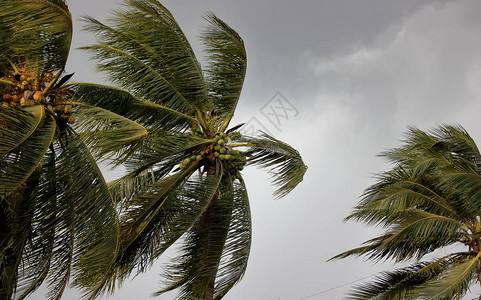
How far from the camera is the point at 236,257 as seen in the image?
1036 cm

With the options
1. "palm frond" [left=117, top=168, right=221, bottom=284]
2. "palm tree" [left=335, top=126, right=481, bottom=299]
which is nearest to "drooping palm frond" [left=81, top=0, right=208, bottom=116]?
"palm frond" [left=117, top=168, right=221, bottom=284]

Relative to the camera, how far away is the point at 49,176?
802cm

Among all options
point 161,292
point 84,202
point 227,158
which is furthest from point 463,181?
point 84,202

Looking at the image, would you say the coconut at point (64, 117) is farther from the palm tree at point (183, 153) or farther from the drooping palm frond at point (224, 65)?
the drooping palm frond at point (224, 65)

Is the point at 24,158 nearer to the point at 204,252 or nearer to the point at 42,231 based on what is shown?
the point at 42,231

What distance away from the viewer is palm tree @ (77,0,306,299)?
9.75m

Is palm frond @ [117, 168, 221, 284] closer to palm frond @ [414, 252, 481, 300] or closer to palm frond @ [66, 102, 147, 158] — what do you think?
palm frond @ [66, 102, 147, 158]

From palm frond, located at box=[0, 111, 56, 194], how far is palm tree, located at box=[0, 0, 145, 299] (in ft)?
0.05

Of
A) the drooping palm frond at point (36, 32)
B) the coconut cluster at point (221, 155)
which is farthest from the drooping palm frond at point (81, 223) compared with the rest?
the coconut cluster at point (221, 155)

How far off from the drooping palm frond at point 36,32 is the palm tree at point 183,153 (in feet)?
3.75


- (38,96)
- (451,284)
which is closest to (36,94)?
(38,96)

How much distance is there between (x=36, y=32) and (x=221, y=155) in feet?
13.4

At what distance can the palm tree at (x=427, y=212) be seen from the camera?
1205 centimetres

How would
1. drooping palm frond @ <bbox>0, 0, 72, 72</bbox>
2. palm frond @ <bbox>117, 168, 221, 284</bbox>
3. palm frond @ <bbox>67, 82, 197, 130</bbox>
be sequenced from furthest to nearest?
palm frond @ <bbox>117, 168, 221, 284</bbox>
palm frond @ <bbox>67, 82, 197, 130</bbox>
drooping palm frond @ <bbox>0, 0, 72, 72</bbox>
